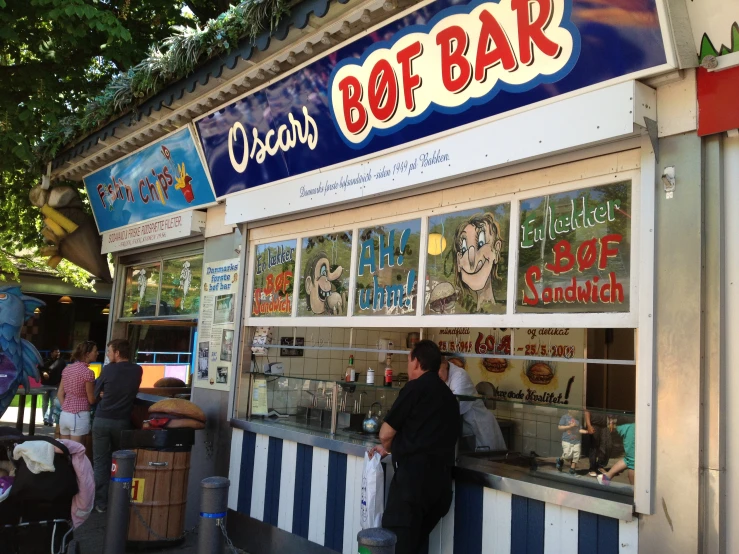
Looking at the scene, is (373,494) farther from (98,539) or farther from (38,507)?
(98,539)

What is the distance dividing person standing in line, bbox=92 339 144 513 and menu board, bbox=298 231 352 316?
7.47 feet

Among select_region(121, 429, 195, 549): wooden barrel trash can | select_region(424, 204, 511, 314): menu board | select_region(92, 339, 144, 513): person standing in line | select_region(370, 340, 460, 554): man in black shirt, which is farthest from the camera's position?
select_region(92, 339, 144, 513): person standing in line

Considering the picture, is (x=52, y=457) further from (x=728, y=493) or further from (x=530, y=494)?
(x=728, y=493)

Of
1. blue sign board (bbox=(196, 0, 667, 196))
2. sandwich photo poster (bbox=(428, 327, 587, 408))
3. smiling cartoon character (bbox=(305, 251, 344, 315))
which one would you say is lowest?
sandwich photo poster (bbox=(428, 327, 587, 408))

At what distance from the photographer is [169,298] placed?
8.24 metres

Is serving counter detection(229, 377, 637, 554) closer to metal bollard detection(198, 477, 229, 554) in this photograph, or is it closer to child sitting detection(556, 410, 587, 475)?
child sitting detection(556, 410, 587, 475)

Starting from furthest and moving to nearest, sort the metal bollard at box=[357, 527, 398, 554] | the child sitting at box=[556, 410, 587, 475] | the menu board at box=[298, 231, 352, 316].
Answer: the menu board at box=[298, 231, 352, 316]
the child sitting at box=[556, 410, 587, 475]
the metal bollard at box=[357, 527, 398, 554]

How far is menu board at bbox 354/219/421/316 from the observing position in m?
5.18

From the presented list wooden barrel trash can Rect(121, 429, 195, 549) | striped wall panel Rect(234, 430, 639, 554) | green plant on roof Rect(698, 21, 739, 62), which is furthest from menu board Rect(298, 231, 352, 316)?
green plant on roof Rect(698, 21, 739, 62)

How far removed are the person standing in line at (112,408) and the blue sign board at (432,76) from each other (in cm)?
237

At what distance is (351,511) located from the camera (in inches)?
203

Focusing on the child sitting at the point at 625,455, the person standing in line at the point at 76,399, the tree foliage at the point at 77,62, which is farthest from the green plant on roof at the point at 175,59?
the child sitting at the point at 625,455

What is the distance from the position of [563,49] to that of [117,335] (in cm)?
767

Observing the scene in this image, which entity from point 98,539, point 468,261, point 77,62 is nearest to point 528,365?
point 468,261
